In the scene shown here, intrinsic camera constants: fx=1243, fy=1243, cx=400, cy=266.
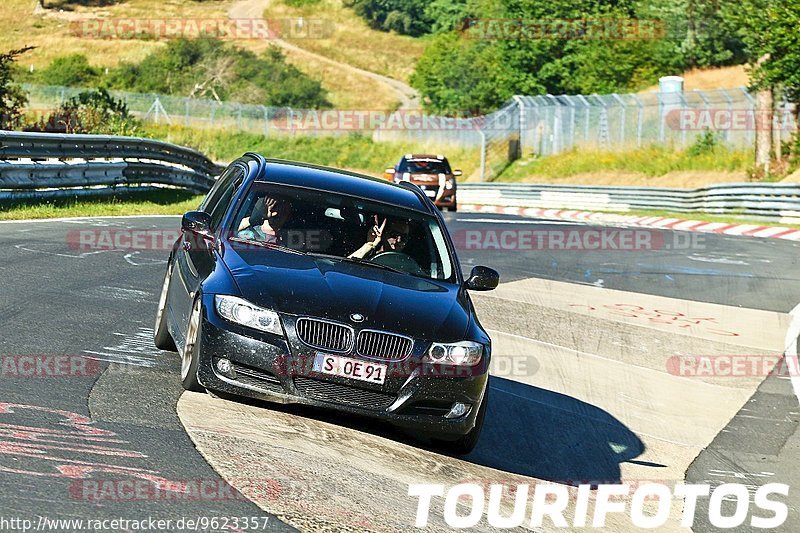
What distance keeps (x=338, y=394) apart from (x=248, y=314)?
0.68 metres

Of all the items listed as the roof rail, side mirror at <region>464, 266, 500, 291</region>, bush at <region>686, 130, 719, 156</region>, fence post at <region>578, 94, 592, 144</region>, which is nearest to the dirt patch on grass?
bush at <region>686, 130, 719, 156</region>

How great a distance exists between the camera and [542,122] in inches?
2206

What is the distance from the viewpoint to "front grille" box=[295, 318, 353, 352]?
6883mm

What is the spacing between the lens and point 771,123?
4091 centimetres

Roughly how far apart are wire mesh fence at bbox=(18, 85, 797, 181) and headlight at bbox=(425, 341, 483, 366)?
1415 inches

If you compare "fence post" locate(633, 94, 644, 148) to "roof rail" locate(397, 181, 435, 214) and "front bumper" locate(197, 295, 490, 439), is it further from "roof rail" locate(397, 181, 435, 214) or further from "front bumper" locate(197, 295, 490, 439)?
"front bumper" locate(197, 295, 490, 439)

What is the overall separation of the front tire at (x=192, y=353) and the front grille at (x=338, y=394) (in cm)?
67

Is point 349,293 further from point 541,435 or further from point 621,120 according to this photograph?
point 621,120

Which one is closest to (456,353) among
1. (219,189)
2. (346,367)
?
(346,367)

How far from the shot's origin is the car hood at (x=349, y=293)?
704 centimetres

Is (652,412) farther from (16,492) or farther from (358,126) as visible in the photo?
(358,126)

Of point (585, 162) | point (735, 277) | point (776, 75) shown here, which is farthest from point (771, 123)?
point (735, 277)

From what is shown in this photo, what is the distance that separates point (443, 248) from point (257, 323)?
6.35 feet

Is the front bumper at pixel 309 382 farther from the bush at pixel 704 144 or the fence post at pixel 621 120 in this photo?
the fence post at pixel 621 120
